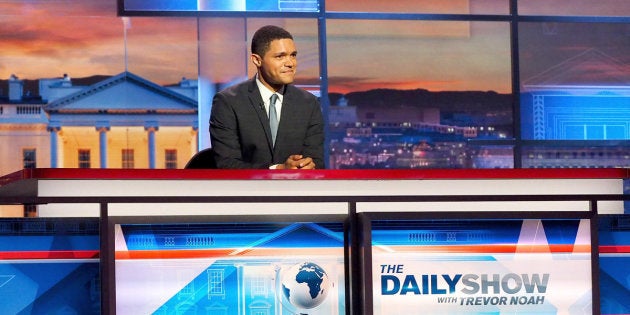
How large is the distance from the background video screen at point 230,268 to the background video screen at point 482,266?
167mm

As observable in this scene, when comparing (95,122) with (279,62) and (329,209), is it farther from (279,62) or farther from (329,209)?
(329,209)

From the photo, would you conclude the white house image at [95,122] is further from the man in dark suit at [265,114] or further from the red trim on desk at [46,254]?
the red trim on desk at [46,254]

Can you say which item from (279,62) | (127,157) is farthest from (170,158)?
(279,62)

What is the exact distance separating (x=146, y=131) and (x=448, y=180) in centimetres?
386

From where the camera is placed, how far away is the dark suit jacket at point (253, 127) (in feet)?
13.4

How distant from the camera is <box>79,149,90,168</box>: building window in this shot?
6945 mm

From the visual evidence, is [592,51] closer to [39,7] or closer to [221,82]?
[221,82]

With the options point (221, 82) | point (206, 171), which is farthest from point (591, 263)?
point (221, 82)

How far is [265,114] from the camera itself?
13.5 ft

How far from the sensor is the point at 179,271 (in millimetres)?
3400

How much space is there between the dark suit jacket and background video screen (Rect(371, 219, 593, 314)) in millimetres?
653

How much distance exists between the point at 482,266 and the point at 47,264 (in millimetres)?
1406

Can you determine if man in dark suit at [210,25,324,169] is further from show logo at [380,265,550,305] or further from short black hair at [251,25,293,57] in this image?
show logo at [380,265,550,305]

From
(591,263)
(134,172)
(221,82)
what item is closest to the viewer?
(134,172)
